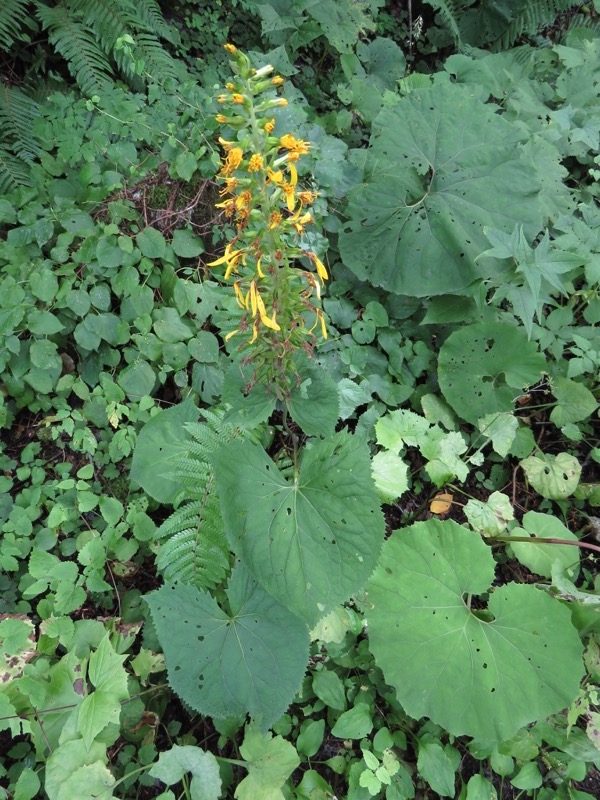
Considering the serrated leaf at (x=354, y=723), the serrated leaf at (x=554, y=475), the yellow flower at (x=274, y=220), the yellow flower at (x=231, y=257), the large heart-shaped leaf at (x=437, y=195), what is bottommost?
the serrated leaf at (x=354, y=723)

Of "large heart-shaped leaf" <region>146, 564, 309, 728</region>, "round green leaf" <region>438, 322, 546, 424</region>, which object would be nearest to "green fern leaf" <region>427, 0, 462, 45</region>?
"round green leaf" <region>438, 322, 546, 424</region>

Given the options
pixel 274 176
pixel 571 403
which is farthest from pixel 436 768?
pixel 274 176

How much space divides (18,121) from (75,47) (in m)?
0.57

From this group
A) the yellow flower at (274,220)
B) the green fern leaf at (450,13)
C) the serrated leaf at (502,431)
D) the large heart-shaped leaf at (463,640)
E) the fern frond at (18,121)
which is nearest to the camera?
the yellow flower at (274,220)

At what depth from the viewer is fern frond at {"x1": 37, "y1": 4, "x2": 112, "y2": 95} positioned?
2.90 meters

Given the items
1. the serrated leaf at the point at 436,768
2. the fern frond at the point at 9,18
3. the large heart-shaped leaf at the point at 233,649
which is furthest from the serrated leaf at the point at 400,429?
the fern frond at the point at 9,18

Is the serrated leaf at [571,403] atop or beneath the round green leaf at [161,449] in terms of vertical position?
beneath

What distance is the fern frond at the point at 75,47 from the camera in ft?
9.52

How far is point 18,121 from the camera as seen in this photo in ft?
9.20

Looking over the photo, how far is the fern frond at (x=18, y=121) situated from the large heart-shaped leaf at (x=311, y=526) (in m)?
2.24

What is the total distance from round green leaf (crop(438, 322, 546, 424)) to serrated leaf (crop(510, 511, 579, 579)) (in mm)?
600

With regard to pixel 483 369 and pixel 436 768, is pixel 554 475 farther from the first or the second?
pixel 436 768

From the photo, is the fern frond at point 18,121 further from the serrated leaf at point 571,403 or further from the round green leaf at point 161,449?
the serrated leaf at point 571,403

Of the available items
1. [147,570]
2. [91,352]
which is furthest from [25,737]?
[91,352]
